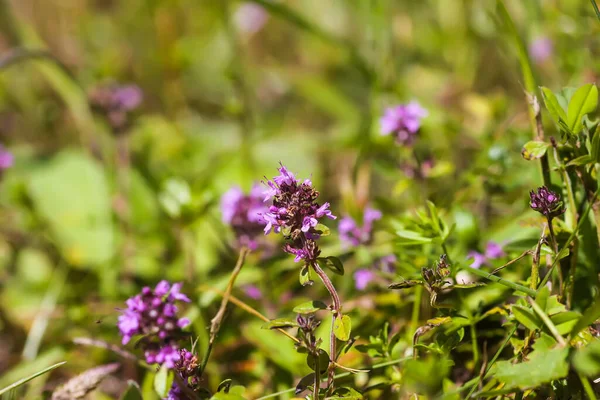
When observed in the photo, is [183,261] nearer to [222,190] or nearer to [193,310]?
[222,190]

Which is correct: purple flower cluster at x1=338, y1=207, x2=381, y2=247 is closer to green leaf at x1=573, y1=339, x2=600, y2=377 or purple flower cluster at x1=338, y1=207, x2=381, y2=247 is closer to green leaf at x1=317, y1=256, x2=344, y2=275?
green leaf at x1=317, y1=256, x2=344, y2=275

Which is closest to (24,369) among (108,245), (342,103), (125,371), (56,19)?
(125,371)

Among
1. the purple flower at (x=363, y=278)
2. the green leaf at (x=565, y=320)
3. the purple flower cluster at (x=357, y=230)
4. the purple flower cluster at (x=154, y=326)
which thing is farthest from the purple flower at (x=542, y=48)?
the purple flower cluster at (x=154, y=326)

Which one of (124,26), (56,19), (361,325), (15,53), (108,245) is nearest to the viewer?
(361,325)

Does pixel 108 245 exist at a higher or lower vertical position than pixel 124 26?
lower

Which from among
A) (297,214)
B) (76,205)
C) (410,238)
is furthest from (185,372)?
(76,205)
